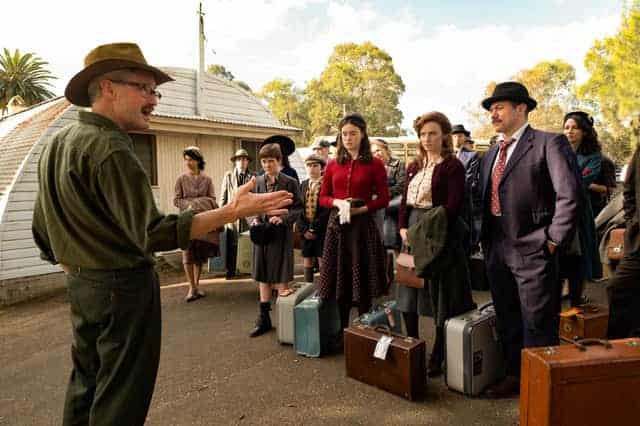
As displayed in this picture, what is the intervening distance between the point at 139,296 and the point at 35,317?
5.22 meters

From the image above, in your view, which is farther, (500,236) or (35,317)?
(35,317)

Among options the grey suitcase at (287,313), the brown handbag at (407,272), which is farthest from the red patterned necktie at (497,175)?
the grey suitcase at (287,313)

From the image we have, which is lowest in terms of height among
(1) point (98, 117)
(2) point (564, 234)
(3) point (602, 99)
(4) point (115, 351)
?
(4) point (115, 351)

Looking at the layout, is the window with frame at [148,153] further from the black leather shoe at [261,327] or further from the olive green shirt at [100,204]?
the olive green shirt at [100,204]

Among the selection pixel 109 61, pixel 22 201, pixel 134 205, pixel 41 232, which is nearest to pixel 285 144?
pixel 41 232

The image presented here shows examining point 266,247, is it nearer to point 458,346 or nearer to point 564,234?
point 458,346

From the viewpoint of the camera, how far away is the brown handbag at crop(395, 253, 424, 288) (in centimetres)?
333

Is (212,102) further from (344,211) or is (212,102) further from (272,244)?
(344,211)

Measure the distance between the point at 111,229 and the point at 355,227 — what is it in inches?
86.8

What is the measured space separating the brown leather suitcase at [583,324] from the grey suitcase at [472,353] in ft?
3.26

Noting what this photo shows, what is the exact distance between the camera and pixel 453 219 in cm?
311

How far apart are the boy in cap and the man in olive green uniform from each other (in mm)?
3256

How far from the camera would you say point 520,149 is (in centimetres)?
291

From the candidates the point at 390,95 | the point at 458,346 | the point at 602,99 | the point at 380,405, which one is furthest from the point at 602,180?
the point at 390,95
